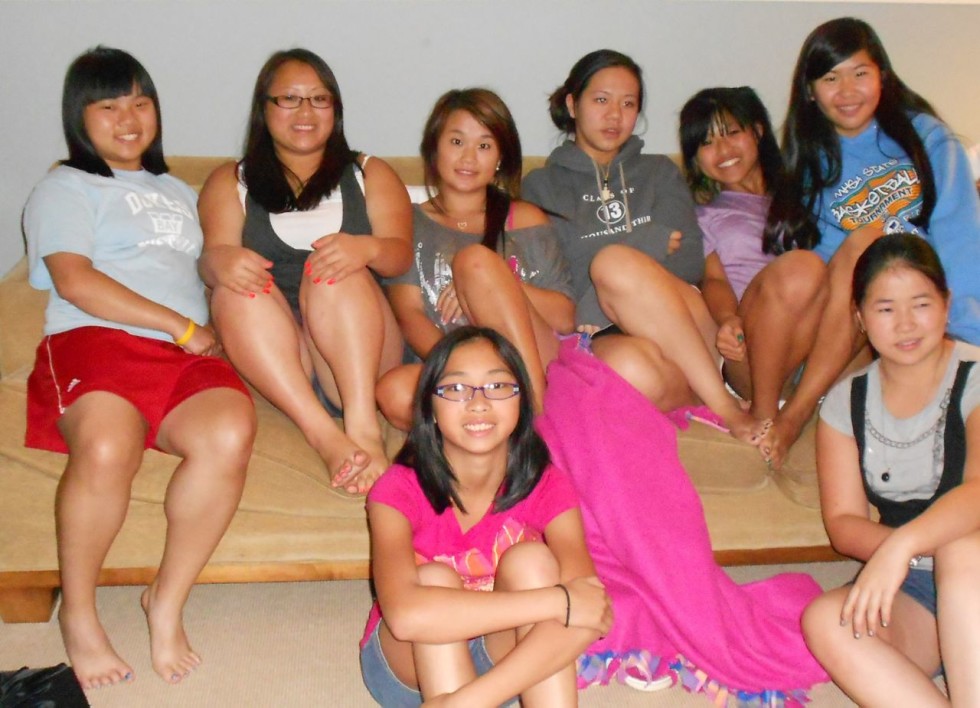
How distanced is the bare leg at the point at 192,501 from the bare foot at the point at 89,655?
0.07m

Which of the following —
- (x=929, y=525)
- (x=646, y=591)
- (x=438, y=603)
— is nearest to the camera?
(x=438, y=603)

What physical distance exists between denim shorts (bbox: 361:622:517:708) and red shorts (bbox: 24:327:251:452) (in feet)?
1.83

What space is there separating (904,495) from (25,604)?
1669 mm

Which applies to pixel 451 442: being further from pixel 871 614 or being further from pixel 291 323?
pixel 871 614

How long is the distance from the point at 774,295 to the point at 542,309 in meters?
0.50

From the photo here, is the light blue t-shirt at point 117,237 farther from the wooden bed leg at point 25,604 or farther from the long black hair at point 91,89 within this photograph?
the wooden bed leg at point 25,604

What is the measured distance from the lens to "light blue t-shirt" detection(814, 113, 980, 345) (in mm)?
1989

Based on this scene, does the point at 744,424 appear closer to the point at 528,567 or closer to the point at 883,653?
the point at 883,653

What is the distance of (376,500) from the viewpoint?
1.47 m

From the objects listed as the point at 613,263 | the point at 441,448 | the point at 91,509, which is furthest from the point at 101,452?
the point at 613,263

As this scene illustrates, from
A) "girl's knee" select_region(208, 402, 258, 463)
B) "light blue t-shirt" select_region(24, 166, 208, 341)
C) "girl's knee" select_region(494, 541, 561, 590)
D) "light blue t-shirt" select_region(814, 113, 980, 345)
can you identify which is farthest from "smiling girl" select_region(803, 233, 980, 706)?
"light blue t-shirt" select_region(24, 166, 208, 341)

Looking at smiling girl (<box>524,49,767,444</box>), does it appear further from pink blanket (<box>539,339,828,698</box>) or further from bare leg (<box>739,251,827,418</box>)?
pink blanket (<box>539,339,828,698</box>)

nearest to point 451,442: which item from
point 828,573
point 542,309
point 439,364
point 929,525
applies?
point 439,364

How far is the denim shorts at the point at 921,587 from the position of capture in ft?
5.08
